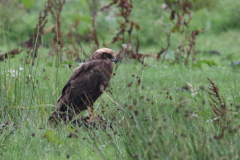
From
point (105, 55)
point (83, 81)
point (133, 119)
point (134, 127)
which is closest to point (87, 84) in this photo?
point (83, 81)

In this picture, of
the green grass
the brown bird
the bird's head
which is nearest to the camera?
the green grass

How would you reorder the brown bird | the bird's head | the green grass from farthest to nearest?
1. the bird's head
2. the brown bird
3. the green grass

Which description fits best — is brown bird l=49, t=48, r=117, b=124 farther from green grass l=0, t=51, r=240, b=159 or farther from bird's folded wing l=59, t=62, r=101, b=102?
green grass l=0, t=51, r=240, b=159

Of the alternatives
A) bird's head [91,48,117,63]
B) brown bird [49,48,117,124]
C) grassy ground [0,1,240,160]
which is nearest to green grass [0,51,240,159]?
grassy ground [0,1,240,160]

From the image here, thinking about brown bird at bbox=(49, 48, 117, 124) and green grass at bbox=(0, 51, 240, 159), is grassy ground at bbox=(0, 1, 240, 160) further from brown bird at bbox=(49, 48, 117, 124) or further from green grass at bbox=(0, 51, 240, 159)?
brown bird at bbox=(49, 48, 117, 124)

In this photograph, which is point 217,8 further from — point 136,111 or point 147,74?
point 136,111

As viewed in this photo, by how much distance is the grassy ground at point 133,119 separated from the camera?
8.85 feet

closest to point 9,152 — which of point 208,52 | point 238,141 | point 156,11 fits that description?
point 238,141

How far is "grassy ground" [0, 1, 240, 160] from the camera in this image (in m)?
2.70

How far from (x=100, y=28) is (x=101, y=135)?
7.47 m

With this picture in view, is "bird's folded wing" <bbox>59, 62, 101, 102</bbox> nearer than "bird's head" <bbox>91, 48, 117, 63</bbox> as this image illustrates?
Yes

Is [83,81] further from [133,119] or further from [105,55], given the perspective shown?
[133,119]

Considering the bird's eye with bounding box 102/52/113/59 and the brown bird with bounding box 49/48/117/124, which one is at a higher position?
the bird's eye with bounding box 102/52/113/59

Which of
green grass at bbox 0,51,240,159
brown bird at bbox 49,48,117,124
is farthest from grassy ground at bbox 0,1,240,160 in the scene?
brown bird at bbox 49,48,117,124
